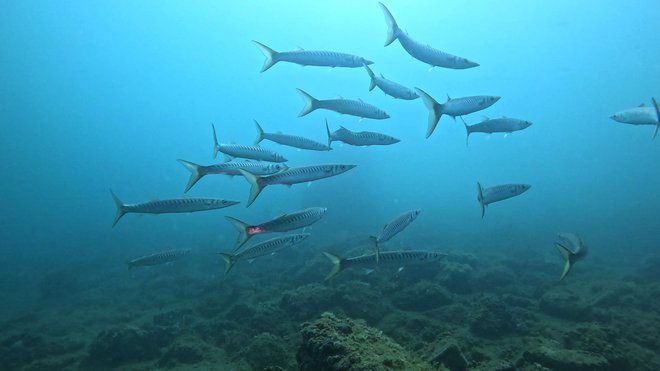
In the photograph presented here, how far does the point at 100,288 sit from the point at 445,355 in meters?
17.9

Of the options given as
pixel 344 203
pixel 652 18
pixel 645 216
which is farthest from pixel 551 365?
pixel 652 18

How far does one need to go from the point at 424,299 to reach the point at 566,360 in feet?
13.4

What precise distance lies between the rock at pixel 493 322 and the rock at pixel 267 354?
146 inches

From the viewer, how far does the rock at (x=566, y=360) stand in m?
4.59

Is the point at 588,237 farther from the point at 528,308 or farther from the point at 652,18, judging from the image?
the point at 652,18

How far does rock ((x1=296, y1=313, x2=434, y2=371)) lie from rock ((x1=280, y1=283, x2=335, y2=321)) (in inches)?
165

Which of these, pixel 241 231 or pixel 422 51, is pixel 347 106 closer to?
pixel 422 51

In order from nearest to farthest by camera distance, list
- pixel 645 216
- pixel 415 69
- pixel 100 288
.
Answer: pixel 100 288 < pixel 645 216 < pixel 415 69

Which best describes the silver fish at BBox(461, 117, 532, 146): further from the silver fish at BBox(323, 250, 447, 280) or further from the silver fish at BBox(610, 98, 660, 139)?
the silver fish at BBox(323, 250, 447, 280)

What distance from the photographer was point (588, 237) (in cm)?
2664

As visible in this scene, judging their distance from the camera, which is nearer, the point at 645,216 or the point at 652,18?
the point at 645,216

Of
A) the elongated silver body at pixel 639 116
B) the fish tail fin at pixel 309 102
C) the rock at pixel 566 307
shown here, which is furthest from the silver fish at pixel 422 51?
the rock at pixel 566 307

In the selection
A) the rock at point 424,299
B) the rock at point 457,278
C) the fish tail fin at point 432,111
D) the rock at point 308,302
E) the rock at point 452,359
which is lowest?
the rock at point 457,278

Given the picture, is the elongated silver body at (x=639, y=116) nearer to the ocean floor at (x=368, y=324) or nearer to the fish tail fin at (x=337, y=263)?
the ocean floor at (x=368, y=324)
